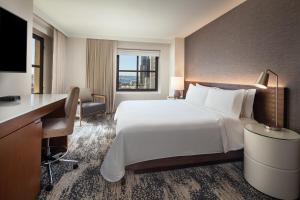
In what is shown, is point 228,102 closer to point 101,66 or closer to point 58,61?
point 101,66

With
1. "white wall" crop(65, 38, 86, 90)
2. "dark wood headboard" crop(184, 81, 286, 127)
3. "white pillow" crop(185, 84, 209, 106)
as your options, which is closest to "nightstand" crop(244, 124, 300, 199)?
"dark wood headboard" crop(184, 81, 286, 127)

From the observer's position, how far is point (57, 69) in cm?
443

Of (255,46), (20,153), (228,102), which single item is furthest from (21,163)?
(255,46)

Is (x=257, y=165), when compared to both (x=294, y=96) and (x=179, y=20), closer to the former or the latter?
(x=294, y=96)

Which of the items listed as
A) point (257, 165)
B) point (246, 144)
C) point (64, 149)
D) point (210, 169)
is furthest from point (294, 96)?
point (64, 149)

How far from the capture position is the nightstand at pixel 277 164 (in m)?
1.63

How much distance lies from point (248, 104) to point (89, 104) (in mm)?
3470

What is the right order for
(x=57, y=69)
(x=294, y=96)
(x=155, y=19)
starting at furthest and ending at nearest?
(x=57, y=69) < (x=155, y=19) < (x=294, y=96)

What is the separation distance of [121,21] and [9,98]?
273 centimetres

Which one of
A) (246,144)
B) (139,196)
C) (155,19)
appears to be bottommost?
(139,196)

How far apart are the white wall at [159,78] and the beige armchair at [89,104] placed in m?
0.69

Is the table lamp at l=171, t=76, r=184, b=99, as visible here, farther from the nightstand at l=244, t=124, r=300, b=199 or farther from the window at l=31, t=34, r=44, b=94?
the window at l=31, t=34, r=44, b=94

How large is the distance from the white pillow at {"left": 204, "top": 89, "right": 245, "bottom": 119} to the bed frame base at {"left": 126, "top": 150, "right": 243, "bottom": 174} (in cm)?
54

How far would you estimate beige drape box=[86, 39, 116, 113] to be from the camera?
5176 mm
